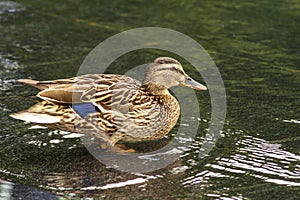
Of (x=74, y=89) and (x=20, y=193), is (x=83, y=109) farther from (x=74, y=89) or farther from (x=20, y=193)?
(x=20, y=193)

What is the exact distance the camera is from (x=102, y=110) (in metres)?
5.47

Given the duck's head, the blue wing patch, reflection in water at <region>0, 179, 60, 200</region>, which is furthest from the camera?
the duck's head

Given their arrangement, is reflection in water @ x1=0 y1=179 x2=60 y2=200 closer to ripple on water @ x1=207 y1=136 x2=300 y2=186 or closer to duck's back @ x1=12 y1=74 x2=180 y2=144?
duck's back @ x1=12 y1=74 x2=180 y2=144

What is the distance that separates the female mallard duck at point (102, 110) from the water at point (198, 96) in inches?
9.6

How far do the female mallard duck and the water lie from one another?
0.24 m

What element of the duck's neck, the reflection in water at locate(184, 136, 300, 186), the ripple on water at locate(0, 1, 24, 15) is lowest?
the reflection in water at locate(184, 136, 300, 186)

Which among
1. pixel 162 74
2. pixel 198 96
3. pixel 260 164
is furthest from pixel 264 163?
pixel 198 96

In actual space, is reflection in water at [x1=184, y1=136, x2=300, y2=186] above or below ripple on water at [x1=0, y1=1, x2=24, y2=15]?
below

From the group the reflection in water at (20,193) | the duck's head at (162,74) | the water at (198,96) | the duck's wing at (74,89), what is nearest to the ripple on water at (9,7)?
the water at (198,96)

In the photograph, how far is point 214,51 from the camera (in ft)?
26.1

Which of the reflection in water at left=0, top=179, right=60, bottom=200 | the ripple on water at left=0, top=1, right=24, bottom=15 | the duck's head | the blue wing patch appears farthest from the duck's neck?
the ripple on water at left=0, top=1, right=24, bottom=15

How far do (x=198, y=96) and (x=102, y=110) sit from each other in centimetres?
161

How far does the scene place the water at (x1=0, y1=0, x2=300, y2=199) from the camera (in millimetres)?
4949

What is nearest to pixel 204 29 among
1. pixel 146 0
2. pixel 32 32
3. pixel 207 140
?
pixel 146 0
